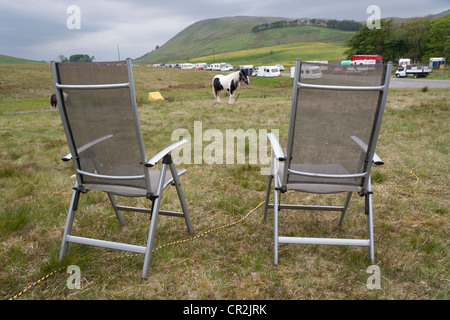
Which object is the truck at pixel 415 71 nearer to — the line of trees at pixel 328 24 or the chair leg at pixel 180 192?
the chair leg at pixel 180 192

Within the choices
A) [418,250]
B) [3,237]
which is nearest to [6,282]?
[3,237]

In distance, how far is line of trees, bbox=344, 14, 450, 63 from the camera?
169 ft

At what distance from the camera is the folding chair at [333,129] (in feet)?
6.62

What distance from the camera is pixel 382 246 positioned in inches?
102

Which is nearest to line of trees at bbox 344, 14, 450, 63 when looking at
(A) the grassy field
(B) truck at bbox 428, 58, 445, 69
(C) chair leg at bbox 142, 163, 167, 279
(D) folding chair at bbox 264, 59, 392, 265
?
(B) truck at bbox 428, 58, 445, 69

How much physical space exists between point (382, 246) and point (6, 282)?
3.01m

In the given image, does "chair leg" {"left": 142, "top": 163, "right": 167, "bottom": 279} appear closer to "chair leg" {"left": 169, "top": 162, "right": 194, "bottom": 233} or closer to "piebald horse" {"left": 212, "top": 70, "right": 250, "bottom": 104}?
"chair leg" {"left": 169, "top": 162, "right": 194, "bottom": 233}

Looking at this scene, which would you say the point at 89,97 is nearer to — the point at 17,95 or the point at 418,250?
the point at 418,250

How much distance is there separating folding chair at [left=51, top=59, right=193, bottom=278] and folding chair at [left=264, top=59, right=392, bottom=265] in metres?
1.02

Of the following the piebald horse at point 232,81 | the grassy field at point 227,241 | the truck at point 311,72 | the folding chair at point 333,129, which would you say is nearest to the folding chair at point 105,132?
the grassy field at point 227,241

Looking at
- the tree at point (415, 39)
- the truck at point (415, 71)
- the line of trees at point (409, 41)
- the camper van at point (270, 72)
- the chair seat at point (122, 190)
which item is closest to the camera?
the chair seat at point (122, 190)

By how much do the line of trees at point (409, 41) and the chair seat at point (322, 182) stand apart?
6088 cm

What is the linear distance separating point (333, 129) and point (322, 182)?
420 mm

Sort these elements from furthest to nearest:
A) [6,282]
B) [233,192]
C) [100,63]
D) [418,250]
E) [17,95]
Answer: [17,95]
[233,192]
[418,250]
[6,282]
[100,63]
